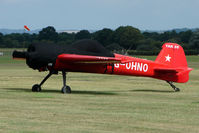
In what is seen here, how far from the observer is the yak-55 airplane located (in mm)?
16875

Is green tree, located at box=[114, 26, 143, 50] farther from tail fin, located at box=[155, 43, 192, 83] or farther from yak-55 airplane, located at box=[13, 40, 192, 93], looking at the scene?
yak-55 airplane, located at box=[13, 40, 192, 93]

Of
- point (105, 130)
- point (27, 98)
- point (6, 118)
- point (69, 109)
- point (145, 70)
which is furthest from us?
point (145, 70)

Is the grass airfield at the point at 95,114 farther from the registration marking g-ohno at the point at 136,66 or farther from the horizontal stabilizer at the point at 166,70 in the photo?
the horizontal stabilizer at the point at 166,70

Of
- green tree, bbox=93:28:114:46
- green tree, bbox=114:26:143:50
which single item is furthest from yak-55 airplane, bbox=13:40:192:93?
green tree, bbox=93:28:114:46

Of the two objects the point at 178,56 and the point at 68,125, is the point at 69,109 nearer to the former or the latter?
the point at 68,125

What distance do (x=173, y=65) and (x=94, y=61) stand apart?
432 centimetres

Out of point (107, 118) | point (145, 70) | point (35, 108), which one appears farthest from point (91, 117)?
point (145, 70)

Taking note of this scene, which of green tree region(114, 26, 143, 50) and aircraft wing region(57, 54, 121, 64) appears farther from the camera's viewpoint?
green tree region(114, 26, 143, 50)

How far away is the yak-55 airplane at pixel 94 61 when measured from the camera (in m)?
16.9

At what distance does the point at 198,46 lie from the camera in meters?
107

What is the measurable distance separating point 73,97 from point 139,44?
7570 centimetres

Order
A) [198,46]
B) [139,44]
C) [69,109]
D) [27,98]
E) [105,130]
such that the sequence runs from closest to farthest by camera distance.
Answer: [105,130] → [69,109] → [27,98] → [139,44] → [198,46]

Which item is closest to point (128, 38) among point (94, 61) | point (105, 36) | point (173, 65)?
point (105, 36)

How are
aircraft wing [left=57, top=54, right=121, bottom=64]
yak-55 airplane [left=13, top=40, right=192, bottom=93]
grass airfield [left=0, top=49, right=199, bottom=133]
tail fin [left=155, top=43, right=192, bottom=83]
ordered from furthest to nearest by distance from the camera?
tail fin [left=155, top=43, right=192, bottom=83] → aircraft wing [left=57, top=54, right=121, bottom=64] → yak-55 airplane [left=13, top=40, right=192, bottom=93] → grass airfield [left=0, top=49, right=199, bottom=133]
